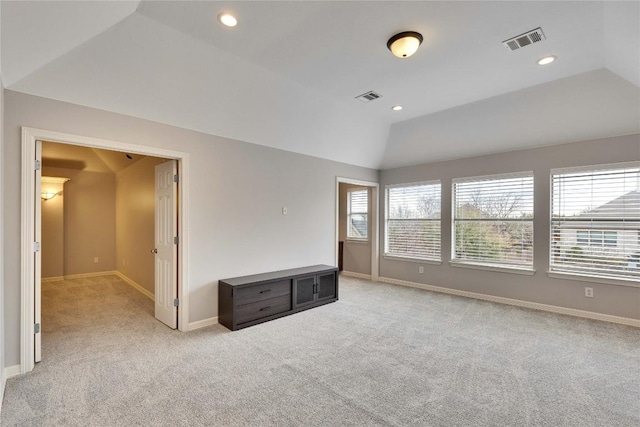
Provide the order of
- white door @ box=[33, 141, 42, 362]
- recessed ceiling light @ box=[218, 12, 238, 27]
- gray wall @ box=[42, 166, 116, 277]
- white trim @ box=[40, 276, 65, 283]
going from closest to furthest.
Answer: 1. recessed ceiling light @ box=[218, 12, 238, 27]
2. white door @ box=[33, 141, 42, 362]
3. white trim @ box=[40, 276, 65, 283]
4. gray wall @ box=[42, 166, 116, 277]

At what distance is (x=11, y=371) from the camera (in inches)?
99.9

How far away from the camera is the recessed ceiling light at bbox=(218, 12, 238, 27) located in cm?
241

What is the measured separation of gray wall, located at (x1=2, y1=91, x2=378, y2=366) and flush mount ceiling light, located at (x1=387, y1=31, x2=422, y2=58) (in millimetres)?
2070

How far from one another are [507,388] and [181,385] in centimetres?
264

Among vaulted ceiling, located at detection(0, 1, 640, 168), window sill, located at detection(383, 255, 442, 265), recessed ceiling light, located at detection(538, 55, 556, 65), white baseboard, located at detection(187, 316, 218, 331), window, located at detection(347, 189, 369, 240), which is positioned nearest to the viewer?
vaulted ceiling, located at detection(0, 1, 640, 168)

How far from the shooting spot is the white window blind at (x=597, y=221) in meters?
3.85

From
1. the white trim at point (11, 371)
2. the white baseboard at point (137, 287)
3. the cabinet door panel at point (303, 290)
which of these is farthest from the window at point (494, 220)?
the white trim at point (11, 371)

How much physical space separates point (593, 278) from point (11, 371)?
653 centimetres

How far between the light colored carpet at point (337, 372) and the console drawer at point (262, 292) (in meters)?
0.36

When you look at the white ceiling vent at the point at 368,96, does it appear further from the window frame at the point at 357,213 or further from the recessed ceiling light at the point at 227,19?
the window frame at the point at 357,213

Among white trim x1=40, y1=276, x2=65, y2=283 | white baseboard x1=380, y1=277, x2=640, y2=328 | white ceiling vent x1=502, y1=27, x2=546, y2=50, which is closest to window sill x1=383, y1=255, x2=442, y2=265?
white baseboard x1=380, y1=277, x2=640, y2=328

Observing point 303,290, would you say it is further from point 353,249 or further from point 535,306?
point 535,306

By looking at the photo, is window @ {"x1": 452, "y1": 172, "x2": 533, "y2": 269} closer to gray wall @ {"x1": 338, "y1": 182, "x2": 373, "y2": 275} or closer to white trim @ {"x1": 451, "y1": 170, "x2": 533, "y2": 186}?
white trim @ {"x1": 451, "y1": 170, "x2": 533, "y2": 186}

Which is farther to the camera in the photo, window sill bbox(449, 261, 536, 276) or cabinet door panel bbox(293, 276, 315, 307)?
window sill bbox(449, 261, 536, 276)
